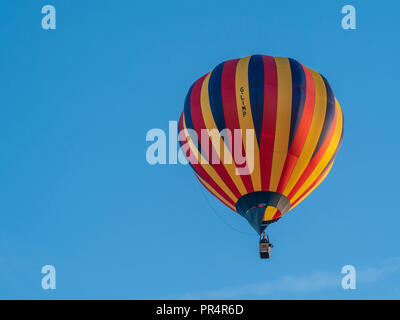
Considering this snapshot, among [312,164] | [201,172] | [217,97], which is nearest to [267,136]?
[312,164]

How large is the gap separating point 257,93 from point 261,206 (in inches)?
126

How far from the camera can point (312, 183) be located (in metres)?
27.3

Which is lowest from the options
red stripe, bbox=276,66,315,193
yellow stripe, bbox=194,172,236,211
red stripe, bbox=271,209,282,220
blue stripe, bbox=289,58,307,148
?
red stripe, bbox=271,209,282,220

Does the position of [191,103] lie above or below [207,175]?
above

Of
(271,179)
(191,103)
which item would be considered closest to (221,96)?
(191,103)

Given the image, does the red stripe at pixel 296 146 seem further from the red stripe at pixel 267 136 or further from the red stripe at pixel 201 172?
the red stripe at pixel 201 172

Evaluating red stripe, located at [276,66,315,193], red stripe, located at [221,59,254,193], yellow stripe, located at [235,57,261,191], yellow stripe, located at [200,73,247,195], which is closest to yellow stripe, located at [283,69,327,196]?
red stripe, located at [276,66,315,193]

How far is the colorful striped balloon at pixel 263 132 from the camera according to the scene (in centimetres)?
2594

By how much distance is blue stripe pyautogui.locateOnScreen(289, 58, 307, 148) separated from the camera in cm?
2598

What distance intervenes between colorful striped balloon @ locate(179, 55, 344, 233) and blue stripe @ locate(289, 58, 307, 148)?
28 millimetres

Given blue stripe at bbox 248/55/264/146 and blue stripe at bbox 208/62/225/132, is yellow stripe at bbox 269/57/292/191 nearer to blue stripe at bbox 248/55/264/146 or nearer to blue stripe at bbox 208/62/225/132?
blue stripe at bbox 248/55/264/146

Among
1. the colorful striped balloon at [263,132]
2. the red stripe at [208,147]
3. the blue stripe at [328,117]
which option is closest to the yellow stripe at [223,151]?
the colorful striped balloon at [263,132]

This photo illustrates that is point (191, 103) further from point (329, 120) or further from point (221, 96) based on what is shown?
point (329, 120)

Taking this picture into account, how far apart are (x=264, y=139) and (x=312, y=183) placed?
8.11 feet
